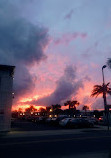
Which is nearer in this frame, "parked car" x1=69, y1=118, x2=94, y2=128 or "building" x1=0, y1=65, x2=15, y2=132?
"building" x1=0, y1=65, x2=15, y2=132

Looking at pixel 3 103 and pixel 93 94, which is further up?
pixel 93 94

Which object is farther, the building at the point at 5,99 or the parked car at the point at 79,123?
the parked car at the point at 79,123

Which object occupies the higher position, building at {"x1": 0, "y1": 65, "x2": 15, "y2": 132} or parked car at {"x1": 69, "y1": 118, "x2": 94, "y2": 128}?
building at {"x1": 0, "y1": 65, "x2": 15, "y2": 132}

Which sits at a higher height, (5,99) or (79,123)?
(5,99)

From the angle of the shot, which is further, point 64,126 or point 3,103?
point 64,126

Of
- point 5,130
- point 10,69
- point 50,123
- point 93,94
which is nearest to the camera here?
point 5,130

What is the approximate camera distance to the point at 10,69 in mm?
27516

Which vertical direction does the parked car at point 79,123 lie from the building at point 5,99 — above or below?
below

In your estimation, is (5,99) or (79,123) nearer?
(5,99)

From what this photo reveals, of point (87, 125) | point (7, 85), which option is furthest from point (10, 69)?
point (87, 125)

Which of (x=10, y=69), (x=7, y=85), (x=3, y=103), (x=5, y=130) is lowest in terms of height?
(x=5, y=130)

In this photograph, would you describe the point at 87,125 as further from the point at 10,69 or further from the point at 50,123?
the point at 10,69

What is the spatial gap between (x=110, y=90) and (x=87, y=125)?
56.3ft

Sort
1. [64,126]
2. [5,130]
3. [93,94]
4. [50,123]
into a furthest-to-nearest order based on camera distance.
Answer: [93,94]
[50,123]
[64,126]
[5,130]
